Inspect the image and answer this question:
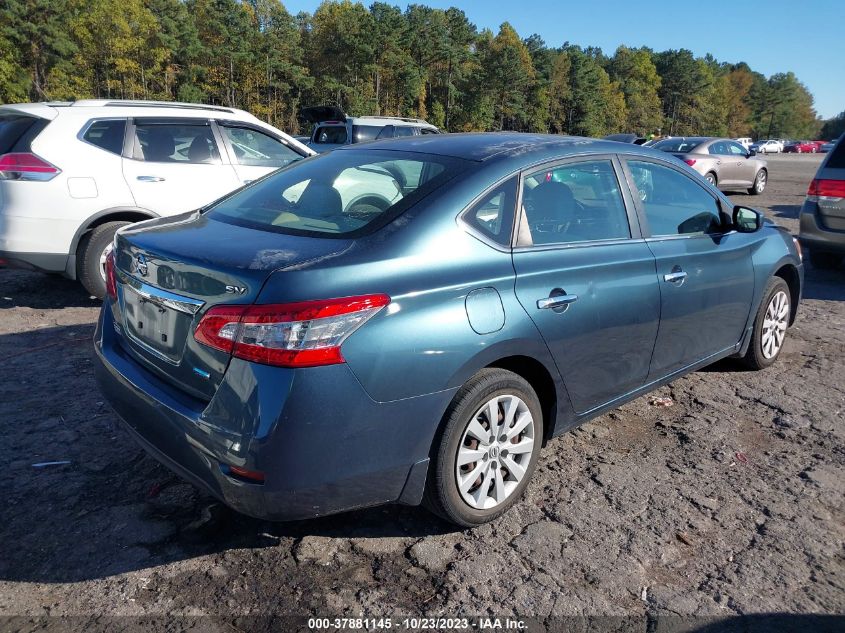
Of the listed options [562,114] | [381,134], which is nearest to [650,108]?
[562,114]

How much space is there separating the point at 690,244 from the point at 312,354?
256 centimetres

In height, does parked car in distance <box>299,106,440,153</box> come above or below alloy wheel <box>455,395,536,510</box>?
above

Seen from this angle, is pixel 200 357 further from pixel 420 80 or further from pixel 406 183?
pixel 420 80

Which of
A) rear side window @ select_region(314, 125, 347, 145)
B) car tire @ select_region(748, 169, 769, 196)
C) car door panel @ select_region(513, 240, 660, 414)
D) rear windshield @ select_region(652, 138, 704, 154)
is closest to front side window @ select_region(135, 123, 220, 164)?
car door panel @ select_region(513, 240, 660, 414)

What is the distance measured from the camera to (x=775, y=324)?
5016mm

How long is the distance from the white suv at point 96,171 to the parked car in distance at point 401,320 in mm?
3076

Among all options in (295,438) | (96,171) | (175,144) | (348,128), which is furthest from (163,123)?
(348,128)

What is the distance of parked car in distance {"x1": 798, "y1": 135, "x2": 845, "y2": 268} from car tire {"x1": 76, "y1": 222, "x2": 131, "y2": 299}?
7.49 meters

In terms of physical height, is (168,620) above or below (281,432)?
below

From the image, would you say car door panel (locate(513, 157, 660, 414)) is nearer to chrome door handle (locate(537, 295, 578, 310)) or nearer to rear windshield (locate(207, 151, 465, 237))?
chrome door handle (locate(537, 295, 578, 310))

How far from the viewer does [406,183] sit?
307 cm

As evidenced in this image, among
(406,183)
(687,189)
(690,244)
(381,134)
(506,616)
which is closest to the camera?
(506,616)

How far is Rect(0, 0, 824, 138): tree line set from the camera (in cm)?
5906

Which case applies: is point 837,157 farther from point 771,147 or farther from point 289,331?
point 771,147
